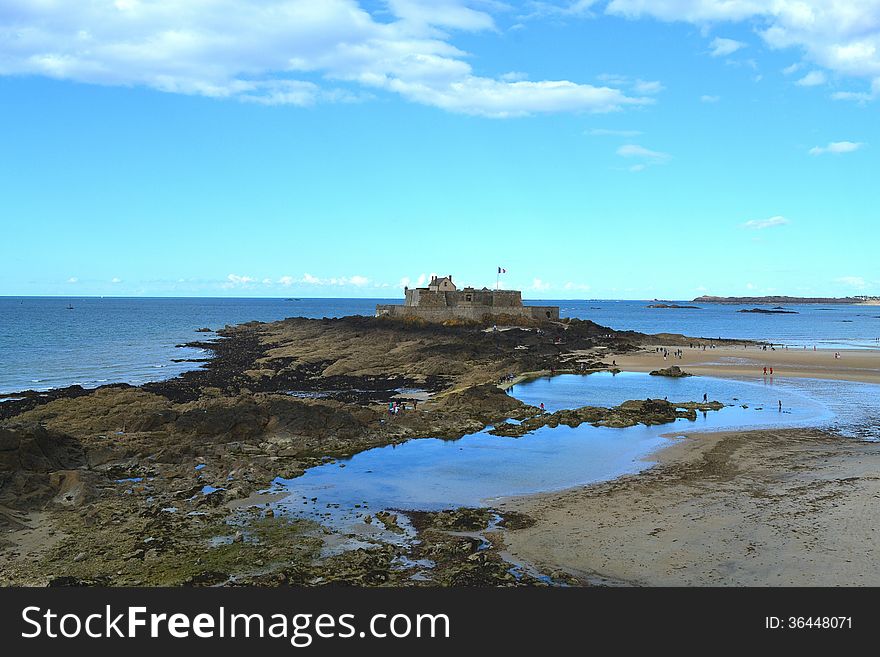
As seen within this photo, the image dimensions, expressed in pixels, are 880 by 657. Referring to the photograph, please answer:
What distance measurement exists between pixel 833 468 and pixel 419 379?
26.3m

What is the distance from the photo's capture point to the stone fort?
79.3 meters

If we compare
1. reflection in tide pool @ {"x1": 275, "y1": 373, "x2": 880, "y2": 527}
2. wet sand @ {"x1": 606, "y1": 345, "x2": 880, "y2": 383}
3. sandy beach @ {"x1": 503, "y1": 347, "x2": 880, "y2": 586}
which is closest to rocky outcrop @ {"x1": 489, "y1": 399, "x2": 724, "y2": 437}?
reflection in tide pool @ {"x1": 275, "y1": 373, "x2": 880, "y2": 527}

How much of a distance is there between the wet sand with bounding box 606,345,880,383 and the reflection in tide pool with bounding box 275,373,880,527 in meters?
12.0

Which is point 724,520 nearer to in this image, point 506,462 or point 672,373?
point 506,462

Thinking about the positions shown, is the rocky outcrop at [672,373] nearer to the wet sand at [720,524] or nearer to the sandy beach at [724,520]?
the sandy beach at [724,520]

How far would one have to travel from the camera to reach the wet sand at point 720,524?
1328 centimetres

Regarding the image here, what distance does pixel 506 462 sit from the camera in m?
23.3

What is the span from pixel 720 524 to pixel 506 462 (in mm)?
8358

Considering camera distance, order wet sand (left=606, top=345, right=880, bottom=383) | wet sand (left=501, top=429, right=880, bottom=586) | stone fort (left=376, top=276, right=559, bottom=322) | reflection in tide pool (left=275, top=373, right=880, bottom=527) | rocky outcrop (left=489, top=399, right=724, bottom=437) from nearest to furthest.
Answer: wet sand (left=501, top=429, right=880, bottom=586) < reflection in tide pool (left=275, top=373, right=880, bottom=527) < rocky outcrop (left=489, top=399, right=724, bottom=437) < wet sand (left=606, top=345, right=880, bottom=383) < stone fort (left=376, top=276, right=559, bottom=322)

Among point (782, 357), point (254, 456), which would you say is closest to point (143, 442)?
point (254, 456)

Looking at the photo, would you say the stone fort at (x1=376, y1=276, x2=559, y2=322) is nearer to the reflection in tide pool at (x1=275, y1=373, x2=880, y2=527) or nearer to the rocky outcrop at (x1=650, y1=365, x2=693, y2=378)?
the rocky outcrop at (x1=650, y1=365, x2=693, y2=378)

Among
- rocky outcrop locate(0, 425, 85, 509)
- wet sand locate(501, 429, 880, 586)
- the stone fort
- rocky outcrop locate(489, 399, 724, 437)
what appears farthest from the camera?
the stone fort

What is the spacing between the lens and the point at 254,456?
22656 mm

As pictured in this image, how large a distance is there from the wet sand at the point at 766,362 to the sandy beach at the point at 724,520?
2666 centimetres
